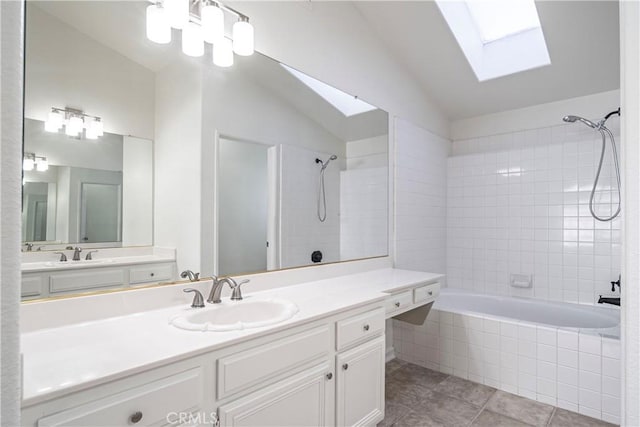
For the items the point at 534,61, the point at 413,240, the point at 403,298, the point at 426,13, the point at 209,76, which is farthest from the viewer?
the point at 413,240

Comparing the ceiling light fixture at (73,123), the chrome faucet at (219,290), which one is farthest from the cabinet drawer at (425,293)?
the ceiling light fixture at (73,123)

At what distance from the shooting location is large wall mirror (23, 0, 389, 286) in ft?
4.24

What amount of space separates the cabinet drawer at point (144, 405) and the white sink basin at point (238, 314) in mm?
218

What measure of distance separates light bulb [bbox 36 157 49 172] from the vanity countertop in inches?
21.9

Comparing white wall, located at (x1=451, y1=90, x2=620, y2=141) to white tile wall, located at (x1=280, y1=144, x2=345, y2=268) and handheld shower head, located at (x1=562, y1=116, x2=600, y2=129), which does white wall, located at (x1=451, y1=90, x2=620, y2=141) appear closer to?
handheld shower head, located at (x1=562, y1=116, x2=600, y2=129)

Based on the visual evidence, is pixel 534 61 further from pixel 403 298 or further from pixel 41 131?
pixel 41 131

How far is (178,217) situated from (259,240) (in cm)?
48

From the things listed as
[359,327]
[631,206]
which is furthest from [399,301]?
[631,206]

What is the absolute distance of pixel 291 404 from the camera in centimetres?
134

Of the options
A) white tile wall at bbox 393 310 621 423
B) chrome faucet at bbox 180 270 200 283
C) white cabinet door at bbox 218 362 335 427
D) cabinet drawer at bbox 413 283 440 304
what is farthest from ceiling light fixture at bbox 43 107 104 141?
white tile wall at bbox 393 310 621 423

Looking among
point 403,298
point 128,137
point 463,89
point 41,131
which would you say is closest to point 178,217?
point 128,137

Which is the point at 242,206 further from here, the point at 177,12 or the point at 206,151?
the point at 177,12

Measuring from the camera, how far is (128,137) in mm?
1498

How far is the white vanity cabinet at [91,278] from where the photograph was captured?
1246 mm
